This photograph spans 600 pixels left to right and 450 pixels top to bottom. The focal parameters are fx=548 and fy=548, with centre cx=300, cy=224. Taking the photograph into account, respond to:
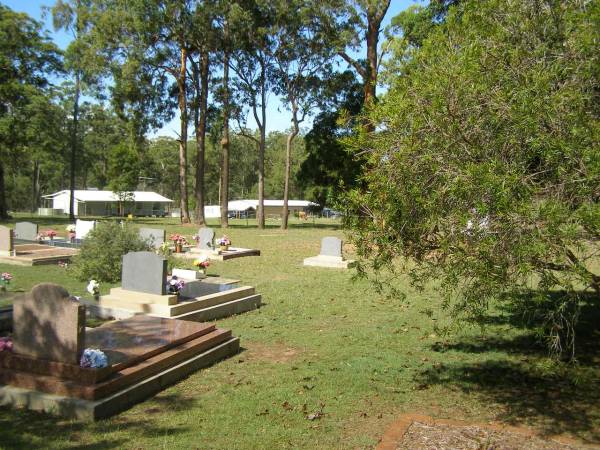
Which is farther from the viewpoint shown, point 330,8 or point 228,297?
point 330,8

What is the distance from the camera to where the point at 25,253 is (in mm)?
16531

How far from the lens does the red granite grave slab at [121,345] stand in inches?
218

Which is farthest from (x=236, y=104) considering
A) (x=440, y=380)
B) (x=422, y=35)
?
(x=440, y=380)

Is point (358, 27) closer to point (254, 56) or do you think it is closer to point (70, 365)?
point (254, 56)

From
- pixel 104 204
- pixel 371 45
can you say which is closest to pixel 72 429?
pixel 371 45

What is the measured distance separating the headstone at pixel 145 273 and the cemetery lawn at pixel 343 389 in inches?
52.8

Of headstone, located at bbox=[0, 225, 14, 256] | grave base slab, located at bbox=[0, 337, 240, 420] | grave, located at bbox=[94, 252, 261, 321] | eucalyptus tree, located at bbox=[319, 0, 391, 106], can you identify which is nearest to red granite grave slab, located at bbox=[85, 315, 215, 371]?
grave base slab, located at bbox=[0, 337, 240, 420]

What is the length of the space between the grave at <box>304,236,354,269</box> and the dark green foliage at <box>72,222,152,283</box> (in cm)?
617

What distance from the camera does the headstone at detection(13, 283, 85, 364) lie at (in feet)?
18.4

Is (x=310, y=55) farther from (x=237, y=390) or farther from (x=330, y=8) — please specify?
(x=237, y=390)

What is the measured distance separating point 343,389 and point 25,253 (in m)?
13.5

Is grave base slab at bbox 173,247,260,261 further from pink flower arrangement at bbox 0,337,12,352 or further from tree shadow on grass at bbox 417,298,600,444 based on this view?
pink flower arrangement at bbox 0,337,12,352

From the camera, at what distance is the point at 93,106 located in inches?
2849

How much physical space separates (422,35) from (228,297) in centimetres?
1148
